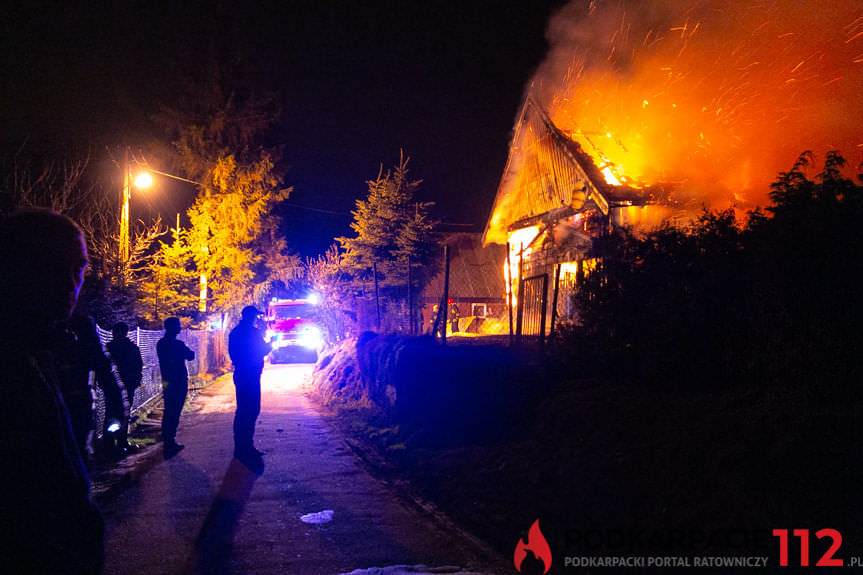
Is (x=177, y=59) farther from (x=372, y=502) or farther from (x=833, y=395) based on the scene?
(x=833, y=395)

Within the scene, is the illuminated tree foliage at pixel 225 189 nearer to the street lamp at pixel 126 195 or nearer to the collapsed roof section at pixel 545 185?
the street lamp at pixel 126 195

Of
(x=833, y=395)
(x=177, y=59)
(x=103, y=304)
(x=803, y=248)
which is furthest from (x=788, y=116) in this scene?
(x=177, y=59)

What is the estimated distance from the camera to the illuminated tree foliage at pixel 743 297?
4883mm

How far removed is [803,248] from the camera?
16.7ft

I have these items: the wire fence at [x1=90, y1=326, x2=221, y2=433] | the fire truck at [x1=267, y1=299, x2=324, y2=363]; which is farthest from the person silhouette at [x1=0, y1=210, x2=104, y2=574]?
the fire truck at [x1=267, y1=299, x2=324, y2=363]

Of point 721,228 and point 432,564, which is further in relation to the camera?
point 721,228

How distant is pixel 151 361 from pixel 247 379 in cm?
563

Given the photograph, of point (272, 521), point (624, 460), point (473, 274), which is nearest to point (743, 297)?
point (624, 460)

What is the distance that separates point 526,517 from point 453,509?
3.10 feet

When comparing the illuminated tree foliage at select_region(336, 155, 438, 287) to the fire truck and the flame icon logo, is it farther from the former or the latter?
the flame icon logo

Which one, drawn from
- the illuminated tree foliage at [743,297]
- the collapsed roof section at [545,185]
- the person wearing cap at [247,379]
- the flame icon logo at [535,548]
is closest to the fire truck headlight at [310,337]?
the collapsed roof section at [545,185]

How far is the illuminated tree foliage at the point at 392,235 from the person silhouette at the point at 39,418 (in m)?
15.0

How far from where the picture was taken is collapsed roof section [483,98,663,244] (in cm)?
1457

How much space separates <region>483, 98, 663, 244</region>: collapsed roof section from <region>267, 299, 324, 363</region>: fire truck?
985 cm
